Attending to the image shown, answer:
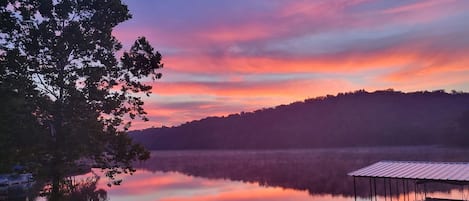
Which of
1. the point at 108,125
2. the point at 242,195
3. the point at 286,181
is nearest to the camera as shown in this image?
the point at 108,125

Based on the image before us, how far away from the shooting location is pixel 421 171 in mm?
20031

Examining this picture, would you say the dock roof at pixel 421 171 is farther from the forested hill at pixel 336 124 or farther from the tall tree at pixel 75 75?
the forested hill at pixel 336 124

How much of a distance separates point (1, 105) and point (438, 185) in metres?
27.2

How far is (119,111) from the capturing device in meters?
20.8

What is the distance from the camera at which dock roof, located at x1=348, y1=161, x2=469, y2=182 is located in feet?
60.5

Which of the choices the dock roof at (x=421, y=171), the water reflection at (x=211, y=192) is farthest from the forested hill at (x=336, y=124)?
the dock roof at (x=421, y=171)

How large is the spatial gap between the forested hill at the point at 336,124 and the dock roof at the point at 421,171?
73.3 meters

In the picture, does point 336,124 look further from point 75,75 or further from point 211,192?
point 75,75

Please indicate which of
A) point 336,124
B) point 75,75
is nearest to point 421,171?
point 75,75

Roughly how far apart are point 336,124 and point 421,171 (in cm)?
11159

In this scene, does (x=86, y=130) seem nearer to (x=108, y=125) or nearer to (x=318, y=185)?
(x=108, y=125)

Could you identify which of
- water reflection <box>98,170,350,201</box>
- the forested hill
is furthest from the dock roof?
the forested hill

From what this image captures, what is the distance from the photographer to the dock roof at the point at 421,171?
726 inches

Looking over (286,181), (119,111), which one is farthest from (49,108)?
(286,181)
